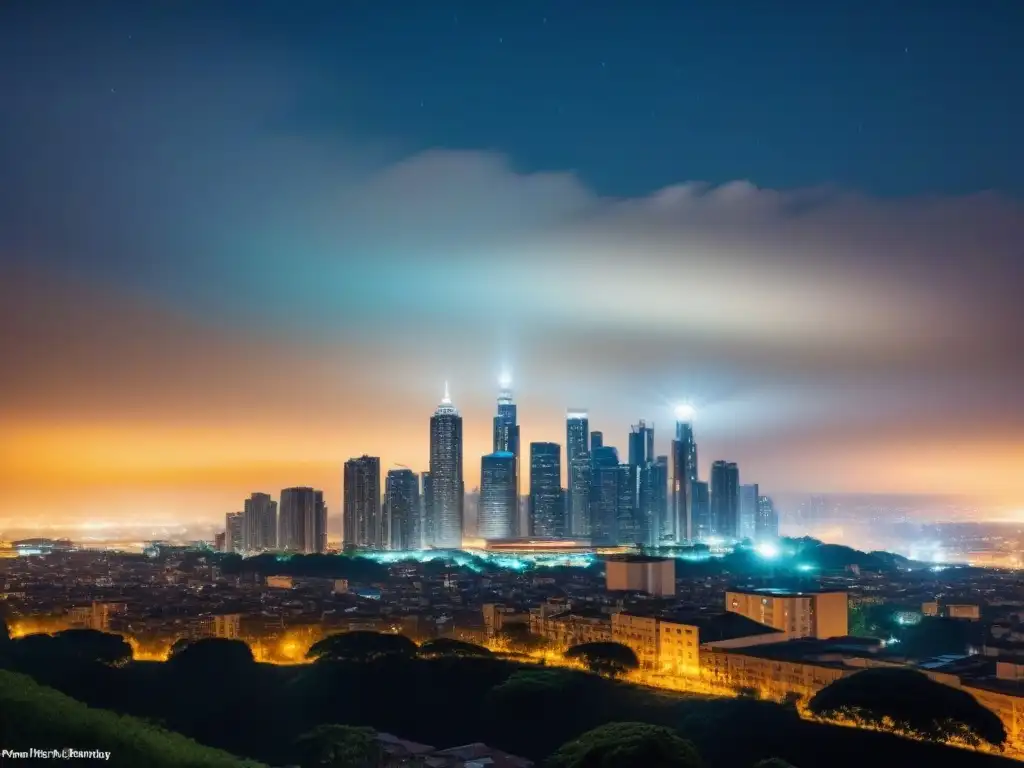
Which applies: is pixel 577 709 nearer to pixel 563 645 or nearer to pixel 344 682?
pixel 344 682

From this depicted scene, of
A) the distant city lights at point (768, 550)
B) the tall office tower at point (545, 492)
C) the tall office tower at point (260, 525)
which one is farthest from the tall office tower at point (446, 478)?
the distant city lights at point (768, 550)

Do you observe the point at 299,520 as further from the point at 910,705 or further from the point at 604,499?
the point at 910,705

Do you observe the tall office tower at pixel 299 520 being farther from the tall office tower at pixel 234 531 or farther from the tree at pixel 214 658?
the tree at pixel 214 658

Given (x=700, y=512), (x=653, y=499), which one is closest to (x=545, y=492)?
(x=653, y=499)

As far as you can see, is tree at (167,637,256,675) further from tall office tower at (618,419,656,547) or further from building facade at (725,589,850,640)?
tall office tower at (618,419,656,547)

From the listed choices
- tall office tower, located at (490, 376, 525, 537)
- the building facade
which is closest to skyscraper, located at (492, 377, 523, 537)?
tall office tower, located at (490, 376, 525, 537)

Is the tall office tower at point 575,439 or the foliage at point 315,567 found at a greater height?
the tall office tower at point 575,439

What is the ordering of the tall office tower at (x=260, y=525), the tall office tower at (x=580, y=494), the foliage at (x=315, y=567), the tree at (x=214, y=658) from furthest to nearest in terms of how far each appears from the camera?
the tall office tower at (x=580, y=494)
the tall office tower at (x=260, y=525)
the foliage at (x=315, y=567)
the tree at (x=214, y=658)
